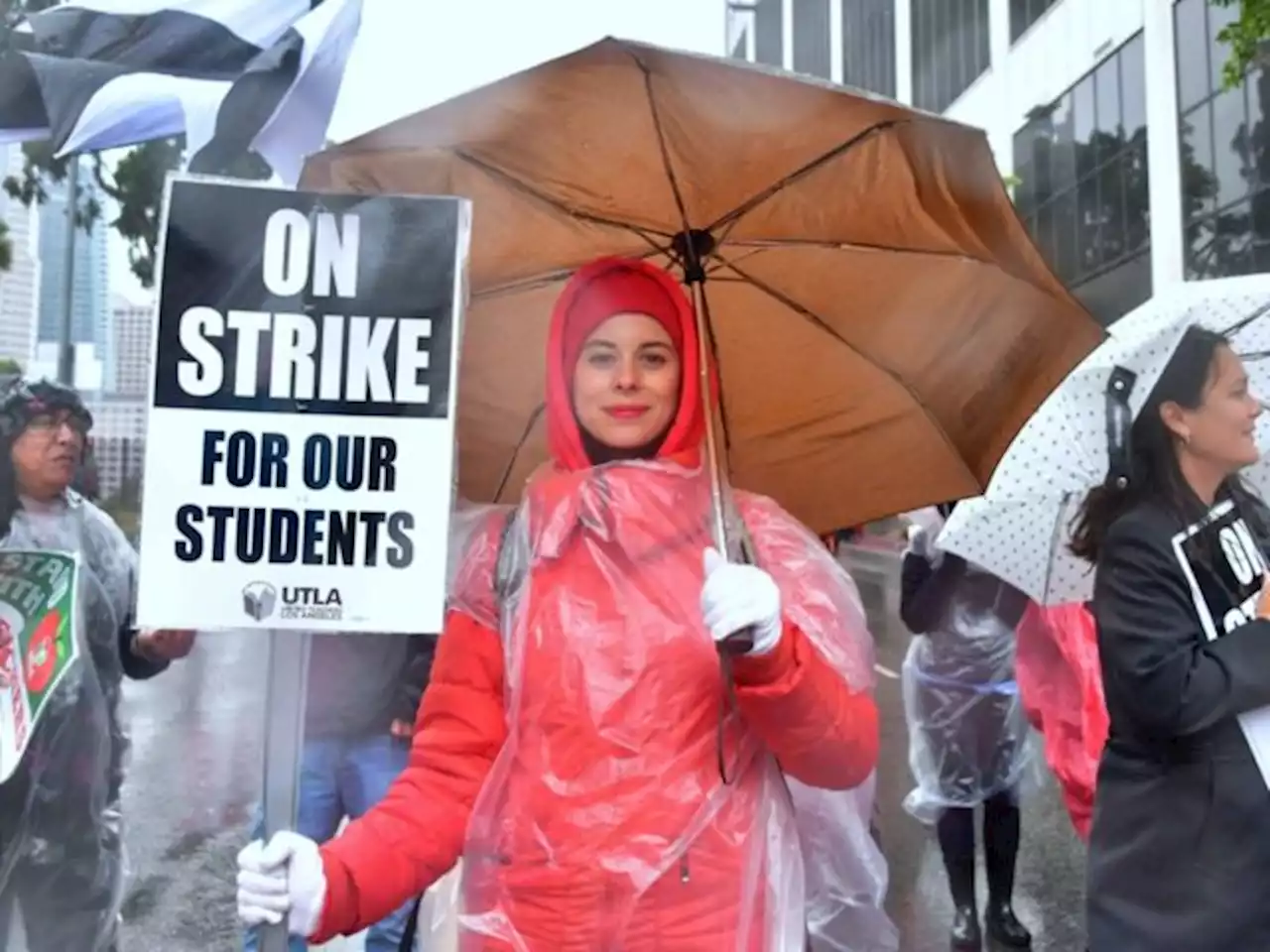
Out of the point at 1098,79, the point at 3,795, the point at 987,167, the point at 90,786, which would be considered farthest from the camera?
the point at 1098,79

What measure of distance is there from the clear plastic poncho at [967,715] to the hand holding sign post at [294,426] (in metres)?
2.65

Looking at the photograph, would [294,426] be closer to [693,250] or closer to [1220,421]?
[693,250]

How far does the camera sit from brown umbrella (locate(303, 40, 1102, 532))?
180cm

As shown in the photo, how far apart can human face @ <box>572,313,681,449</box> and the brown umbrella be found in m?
0.25

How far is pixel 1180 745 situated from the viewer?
2076 millimetres

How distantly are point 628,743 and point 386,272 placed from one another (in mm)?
651

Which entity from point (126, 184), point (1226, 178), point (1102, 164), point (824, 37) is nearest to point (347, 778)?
point (126, 184)

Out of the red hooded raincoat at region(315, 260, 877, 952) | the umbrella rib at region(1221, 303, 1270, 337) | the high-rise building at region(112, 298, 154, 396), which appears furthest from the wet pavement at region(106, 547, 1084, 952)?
the umbrella rib at region(1221, 303, 1270, 337)

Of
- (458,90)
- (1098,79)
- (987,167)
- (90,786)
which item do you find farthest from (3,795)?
(1098,79)

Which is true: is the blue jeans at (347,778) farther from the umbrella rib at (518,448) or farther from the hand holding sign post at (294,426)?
the hand holding sign post at (294,426)

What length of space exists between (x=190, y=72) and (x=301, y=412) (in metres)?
0.78

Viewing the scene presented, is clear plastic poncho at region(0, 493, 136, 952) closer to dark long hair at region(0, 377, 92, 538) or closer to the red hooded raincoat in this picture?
dark long hair at region(0, 377, 92, 538)

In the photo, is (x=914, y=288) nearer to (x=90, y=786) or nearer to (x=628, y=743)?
(x=628, y=743)

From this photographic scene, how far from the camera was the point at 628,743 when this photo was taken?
1693 millimetres
